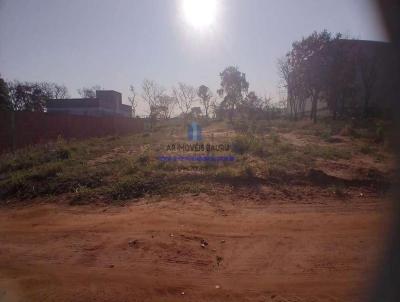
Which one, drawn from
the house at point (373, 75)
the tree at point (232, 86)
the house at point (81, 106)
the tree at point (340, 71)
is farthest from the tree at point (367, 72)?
the house at point (81, 106)

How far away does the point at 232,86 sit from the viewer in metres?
42.7

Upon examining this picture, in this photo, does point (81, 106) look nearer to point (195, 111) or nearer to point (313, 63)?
point (195, 111)

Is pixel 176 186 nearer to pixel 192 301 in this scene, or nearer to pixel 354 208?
pixel 354 208

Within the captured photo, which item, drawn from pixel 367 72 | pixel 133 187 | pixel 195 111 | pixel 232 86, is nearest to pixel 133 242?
pixel 133 187

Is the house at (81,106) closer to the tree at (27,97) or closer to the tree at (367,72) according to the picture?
the tree at (27,97)

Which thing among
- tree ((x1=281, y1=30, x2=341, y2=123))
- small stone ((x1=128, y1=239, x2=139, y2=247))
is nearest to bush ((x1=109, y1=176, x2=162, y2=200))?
small stone ((x1=128, y1=239, x2=139, y2=247))

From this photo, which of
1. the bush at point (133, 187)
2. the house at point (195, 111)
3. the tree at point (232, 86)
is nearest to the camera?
the bush at point (133, 187)

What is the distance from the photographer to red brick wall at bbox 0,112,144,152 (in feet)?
38.5

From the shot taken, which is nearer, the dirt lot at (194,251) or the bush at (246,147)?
the dirt lot at (194,251)

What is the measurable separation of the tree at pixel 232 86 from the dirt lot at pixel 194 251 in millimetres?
37600

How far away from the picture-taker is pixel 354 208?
217 inches

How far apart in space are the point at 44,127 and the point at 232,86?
3194 cm

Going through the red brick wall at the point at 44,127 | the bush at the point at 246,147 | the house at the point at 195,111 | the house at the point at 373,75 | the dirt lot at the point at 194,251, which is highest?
the house at the point at 373,75

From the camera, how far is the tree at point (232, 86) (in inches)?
1665
